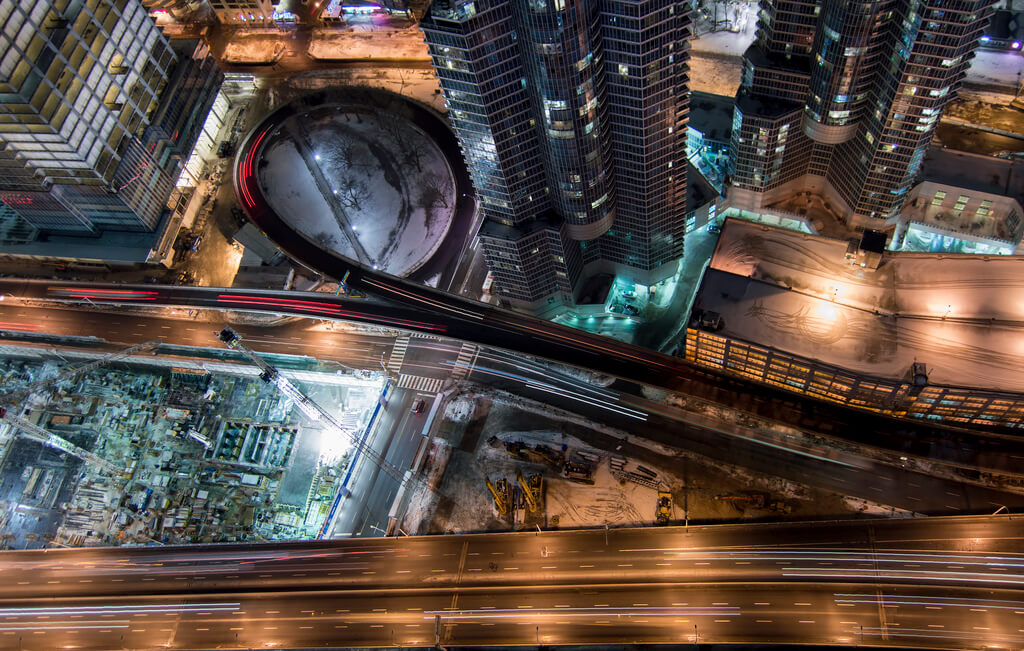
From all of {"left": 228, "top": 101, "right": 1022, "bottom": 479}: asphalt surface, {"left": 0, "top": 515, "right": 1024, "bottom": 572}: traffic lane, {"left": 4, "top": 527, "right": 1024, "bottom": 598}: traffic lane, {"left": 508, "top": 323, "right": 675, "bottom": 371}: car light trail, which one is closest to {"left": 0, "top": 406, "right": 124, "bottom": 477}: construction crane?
{"left": 0, "top": 515, "right": 1024, "bottom": 572}: traffic lane

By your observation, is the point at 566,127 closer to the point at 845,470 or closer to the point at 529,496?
the point at 529,496

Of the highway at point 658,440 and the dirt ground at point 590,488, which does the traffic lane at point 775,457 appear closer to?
the highway at point 658,440

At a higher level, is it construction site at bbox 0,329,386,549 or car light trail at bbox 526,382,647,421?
car light trail at bbox 526,382,647,421

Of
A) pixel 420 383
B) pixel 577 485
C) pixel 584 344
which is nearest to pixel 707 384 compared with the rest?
pixel 584 344

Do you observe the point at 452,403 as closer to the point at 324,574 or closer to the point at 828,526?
the point at 324,574

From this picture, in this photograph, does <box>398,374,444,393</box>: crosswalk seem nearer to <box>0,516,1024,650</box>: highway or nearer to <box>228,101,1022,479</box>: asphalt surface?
<box>228,101,1022,479</box>: asphalt surface

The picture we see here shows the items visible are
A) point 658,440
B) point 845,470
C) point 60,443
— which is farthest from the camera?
point 60,443
